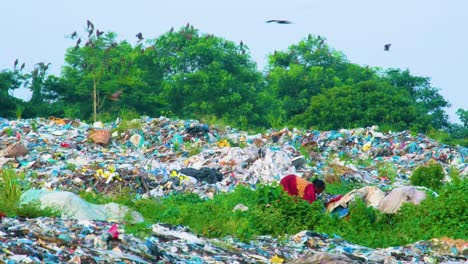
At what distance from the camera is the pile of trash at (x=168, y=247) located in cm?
668

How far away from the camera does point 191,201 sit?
12.9 metres

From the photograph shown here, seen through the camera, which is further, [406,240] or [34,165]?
[34,165]

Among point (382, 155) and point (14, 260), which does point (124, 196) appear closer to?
point (14, 260)

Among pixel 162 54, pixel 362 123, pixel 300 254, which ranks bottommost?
pixel 300 254

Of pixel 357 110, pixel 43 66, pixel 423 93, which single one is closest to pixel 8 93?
pixel 43 66

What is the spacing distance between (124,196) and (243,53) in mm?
23620

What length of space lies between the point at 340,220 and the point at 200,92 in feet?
74.3

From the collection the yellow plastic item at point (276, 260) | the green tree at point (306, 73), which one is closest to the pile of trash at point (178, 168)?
the yellow plastic item at point (276, 260)

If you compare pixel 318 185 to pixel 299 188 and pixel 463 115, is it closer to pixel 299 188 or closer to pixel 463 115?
pixel 299 188

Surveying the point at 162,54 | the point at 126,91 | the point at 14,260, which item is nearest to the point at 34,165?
the point at 14,260

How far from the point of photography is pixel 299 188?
12.1 meters

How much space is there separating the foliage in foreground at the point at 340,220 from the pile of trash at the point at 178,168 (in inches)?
32.5

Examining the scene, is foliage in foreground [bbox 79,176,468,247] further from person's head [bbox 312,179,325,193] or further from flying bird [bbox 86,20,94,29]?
flying bird [bbox 86,20,94,29]

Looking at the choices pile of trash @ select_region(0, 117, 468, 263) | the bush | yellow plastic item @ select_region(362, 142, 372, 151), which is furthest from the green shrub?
yellow plastic item @ select_region(362, 142, 372, 151)
